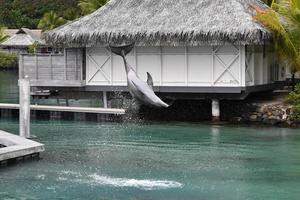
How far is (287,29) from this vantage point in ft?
75.5

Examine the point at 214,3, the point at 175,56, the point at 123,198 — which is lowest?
the point at 123,198

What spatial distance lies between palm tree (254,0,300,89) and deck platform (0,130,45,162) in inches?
344

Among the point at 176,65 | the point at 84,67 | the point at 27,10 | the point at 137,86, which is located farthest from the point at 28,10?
the point at 137,86

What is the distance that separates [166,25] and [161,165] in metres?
7.88

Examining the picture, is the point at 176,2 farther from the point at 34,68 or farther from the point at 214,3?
the point at 34,68

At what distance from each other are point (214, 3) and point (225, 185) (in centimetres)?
1051

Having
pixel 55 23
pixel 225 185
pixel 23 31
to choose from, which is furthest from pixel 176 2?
pixel 23 31

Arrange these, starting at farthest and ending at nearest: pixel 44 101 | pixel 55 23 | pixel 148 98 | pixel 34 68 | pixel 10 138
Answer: pixel 55 23 < pixel 44 101 < pixel 34 68 < pixel 10 138 < pixel 148 98

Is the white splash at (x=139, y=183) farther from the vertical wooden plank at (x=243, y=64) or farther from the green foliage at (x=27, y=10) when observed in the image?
the green foliage at (x=27, y=10)

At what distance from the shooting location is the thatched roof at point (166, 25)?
21.4m

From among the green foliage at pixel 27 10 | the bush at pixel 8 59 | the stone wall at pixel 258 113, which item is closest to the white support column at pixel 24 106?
the stone wall at pixel 258 113

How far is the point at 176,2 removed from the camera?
77.1 feet

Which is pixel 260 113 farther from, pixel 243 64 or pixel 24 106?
pixel 24 106

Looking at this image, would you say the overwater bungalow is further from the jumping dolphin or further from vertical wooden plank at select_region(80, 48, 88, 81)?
the jumping dolphin
